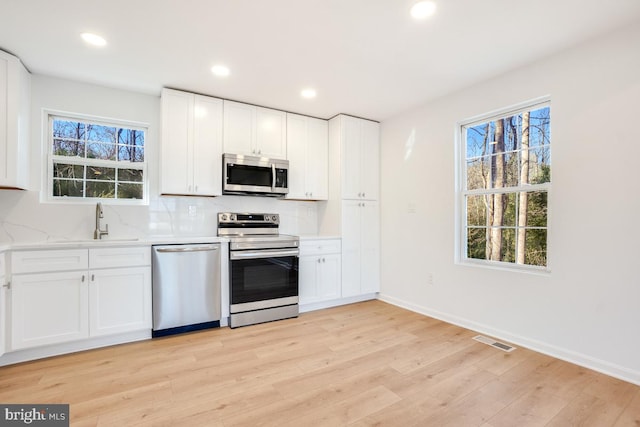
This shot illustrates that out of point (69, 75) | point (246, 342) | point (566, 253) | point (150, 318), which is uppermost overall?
point (69, 75)

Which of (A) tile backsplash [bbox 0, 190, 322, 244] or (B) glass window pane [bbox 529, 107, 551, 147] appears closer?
(B) glass window pane [bbox 529, 107, 551, 147]

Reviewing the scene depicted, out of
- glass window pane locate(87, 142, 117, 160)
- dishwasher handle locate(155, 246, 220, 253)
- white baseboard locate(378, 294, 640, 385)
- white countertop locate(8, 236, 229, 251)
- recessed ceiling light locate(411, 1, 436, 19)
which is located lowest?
white baseboard locate(378, 294, 640, 385)

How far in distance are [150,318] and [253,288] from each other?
3.20 feet

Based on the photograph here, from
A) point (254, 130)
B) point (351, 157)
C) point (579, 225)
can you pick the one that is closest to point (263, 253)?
point (254, 130)

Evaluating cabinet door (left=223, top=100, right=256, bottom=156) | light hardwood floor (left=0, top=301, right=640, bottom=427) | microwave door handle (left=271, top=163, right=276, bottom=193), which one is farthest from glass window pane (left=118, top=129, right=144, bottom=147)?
light hardwood floor (left=0, top=301, right=640, bottom=427)

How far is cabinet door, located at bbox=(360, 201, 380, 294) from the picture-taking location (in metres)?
4.12

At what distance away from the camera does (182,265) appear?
300 cm

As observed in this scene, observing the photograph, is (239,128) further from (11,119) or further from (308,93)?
(11,119)

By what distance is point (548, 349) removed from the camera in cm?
254

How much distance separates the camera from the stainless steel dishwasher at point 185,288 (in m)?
2.90

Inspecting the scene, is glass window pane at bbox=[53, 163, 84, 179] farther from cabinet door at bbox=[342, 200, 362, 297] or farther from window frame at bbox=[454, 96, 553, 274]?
window frame at bbox=[454, 96, 553, 274]

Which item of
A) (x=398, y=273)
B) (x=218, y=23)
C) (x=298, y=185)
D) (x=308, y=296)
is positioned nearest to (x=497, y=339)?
(x=398, y=273)

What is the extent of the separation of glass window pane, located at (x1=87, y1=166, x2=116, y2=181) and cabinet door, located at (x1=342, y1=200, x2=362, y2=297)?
262cm

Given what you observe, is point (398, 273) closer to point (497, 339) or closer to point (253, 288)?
point (497, 339)
